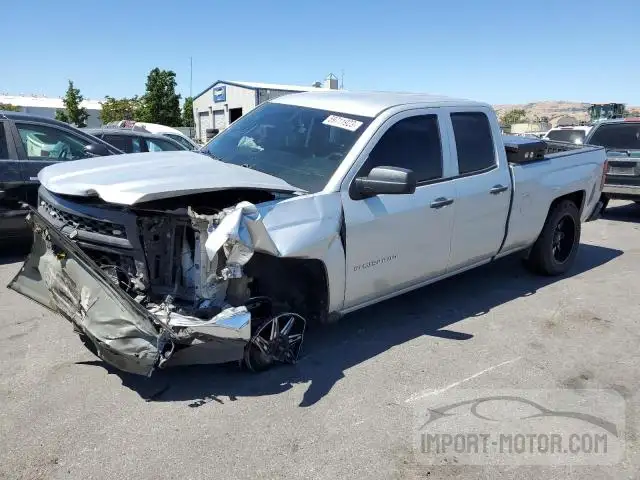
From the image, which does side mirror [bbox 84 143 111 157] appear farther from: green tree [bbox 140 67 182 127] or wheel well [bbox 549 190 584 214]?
green tree [bbox 140 67 182 127]

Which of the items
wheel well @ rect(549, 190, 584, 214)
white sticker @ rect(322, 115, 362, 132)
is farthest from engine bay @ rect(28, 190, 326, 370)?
wheel well @ rect(549, 190, 584, 214)

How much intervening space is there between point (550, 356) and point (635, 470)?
140cm

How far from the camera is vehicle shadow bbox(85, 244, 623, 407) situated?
3.55m

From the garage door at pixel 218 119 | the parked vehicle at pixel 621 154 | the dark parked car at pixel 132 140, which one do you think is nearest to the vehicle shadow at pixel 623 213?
the parked vehicle at pixel 621 154

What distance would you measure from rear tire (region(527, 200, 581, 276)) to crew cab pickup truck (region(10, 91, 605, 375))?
3.18ft

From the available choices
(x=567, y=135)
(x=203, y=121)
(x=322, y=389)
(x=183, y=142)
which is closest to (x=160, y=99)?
(x=203, y=121)

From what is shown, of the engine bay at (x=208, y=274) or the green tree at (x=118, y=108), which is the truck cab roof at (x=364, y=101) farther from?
the green tree at (x=118, y=108)

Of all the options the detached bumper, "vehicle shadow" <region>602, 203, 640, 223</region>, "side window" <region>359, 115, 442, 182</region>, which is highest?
"side window" <region>359, 115, 442, 182</region>

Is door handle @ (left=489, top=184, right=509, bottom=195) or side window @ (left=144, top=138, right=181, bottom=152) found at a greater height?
Answer: side window @ (left=144, top=138, right=181, bottom=152)

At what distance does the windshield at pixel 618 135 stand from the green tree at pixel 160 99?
34902 millimetres

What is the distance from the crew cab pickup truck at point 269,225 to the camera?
3145 millimetres

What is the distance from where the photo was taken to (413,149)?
438 centimetres

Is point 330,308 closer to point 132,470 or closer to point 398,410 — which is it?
point 398,410

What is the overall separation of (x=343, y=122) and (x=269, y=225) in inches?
51.1
